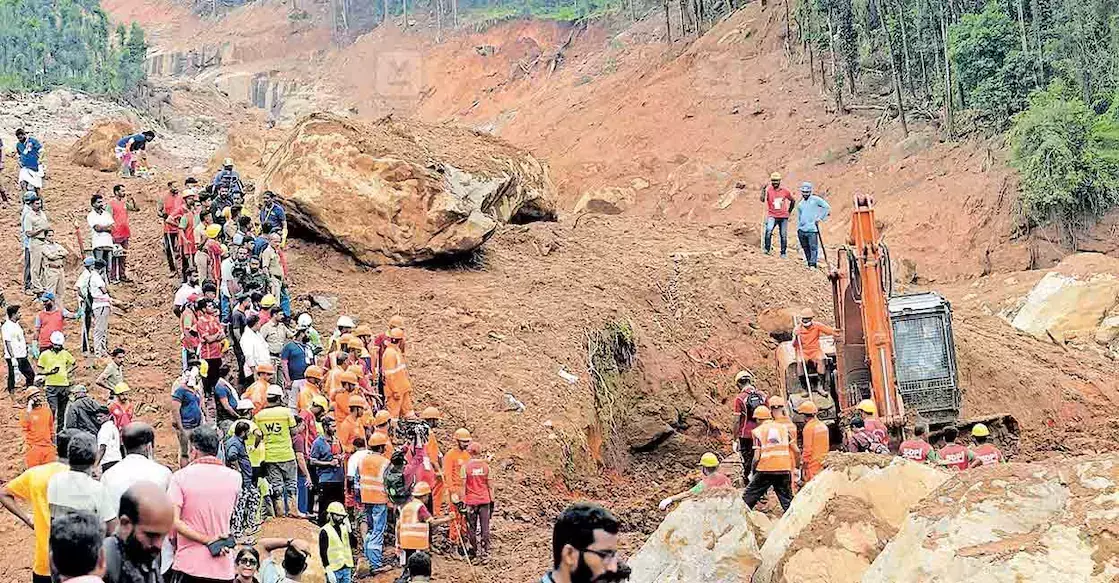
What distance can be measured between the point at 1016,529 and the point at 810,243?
13277mm

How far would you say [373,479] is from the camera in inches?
462

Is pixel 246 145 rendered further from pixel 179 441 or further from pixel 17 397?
pixel 179 441

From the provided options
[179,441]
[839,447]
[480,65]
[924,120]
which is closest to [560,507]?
[839,447]

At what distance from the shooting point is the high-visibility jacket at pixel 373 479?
38.5ft

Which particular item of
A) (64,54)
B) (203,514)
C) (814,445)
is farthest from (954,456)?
(64,54)

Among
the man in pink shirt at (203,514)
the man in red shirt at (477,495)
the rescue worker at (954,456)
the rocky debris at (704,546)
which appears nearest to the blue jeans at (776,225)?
the rescue worker at (954,456)

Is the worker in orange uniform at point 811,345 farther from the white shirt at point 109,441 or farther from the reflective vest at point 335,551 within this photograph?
the white shirt at point 109,441

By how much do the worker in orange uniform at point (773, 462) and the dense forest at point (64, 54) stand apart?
43.4m

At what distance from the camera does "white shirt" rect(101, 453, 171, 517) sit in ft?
23.5

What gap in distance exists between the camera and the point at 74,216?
2202 centimetres

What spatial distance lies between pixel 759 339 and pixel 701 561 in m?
11.2

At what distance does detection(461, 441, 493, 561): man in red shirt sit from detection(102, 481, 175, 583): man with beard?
6.91m

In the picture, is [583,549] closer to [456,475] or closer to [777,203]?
[456,475]

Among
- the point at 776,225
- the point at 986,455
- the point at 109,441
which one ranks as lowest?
the point at 986,455
